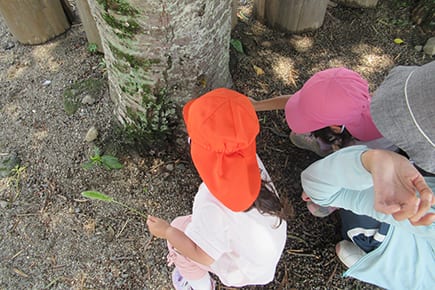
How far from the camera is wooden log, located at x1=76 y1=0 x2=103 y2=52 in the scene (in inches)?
82.4

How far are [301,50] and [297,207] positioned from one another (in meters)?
1.12

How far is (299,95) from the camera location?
1.70m

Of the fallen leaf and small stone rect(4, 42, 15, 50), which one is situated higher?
small stone rect(4, 42, 15, 50)

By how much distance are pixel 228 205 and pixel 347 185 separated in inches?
22.1

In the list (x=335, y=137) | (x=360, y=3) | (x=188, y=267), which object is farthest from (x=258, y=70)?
(x=188, y=267)

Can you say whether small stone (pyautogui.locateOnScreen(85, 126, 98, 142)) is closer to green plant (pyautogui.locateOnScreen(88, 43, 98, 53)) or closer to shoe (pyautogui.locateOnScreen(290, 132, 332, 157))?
green plant (pyautogui.locateOnScreen(88, 43, 98, 53))

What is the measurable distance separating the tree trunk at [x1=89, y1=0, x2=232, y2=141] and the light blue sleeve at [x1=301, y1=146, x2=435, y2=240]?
2.20ft

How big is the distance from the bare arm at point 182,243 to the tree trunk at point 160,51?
22.6 inches

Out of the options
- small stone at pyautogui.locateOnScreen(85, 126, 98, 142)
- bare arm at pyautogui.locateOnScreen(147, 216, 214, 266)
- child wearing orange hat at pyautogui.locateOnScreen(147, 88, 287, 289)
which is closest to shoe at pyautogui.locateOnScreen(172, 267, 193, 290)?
child wearing orange hat at pyautogui.locateOnScreen(147, 88, 287, 289)

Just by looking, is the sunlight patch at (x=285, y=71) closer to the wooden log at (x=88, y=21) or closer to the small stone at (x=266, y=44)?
the small stone at (x=266, y=44)

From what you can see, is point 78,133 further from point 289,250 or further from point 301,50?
point 301,50

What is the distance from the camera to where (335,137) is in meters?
1.86

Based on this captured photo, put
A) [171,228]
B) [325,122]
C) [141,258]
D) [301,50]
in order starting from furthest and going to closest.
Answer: [301,50] → [141,258] → [325,122] → [171,228]

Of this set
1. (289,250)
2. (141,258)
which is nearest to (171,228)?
(141,258)
